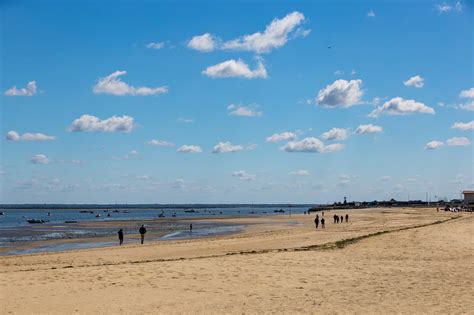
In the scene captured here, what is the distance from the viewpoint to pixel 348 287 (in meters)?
14.8

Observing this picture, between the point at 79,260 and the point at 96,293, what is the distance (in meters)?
12.2

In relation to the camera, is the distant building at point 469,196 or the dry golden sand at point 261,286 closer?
the dry golden sand at point 261,286

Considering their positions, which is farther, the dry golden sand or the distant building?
the distant building

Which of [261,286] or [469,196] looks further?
[469,196]

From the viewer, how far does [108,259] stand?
2592 centimetres

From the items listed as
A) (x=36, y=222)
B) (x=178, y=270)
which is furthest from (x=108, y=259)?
(x=36, y=222)

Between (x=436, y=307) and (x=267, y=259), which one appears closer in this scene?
(x=436, y=307)

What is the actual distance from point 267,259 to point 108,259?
377 inches

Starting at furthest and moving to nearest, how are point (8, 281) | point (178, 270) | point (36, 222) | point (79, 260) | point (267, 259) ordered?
point (36, 222)
point (79, 260)
point (267, 259)
point (178, 270)
point (8, 281)

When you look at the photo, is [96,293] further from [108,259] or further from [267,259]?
[108,259]

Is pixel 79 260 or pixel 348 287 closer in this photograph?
pixel 348 287

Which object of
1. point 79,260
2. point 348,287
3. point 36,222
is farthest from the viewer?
point 36,222

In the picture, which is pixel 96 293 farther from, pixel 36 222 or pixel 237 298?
pixel 36 222

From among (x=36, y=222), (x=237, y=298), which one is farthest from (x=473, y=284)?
(x=36, y=222)
